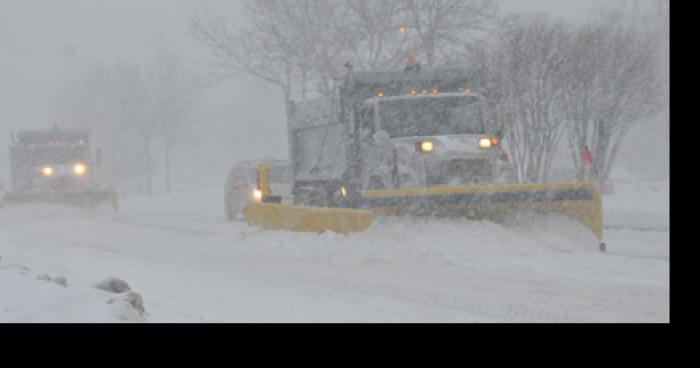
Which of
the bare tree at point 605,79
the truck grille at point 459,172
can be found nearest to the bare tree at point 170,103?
the bare tree at point 605,79

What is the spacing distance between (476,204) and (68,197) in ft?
43.0

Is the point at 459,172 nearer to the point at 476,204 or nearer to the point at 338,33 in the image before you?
the point at 476,204

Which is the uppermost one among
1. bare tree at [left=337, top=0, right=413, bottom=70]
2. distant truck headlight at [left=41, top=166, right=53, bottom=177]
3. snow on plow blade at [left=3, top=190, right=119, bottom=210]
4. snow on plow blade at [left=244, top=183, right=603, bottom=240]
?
bare tree at [left=337, top=0, right=413, bottom=70]

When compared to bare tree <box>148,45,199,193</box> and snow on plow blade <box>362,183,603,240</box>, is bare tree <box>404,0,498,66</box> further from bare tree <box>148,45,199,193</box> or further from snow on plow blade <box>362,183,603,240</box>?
bare tree <box>148,45,199,193</box>

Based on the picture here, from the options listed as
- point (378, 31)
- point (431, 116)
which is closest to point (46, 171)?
point (378, 31)

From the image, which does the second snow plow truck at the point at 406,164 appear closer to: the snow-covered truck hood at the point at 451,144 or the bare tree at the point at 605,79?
the snow-covered truck hood at the point at 451,144

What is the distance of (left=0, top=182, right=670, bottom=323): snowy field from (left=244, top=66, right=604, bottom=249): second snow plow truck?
235 millimetres

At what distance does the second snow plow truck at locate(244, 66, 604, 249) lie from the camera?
10422mm

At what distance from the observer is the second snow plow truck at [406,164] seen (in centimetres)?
1042

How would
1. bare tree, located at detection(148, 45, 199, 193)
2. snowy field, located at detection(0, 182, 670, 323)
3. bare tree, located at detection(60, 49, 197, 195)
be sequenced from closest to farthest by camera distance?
snowy field, located at detection(0, 182, 670, 323) < bare tree, located at detection(148, 45, 199, 193) < bare tree, located at detection(60, 49, 197, 195)

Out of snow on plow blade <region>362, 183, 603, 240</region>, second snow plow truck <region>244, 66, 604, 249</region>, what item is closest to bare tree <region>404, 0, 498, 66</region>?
second snow plow truck <region>244, 66, 604, 249</region>

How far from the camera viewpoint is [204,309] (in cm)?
687

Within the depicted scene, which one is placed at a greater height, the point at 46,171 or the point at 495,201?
the point at 46,171

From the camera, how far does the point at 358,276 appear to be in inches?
347
